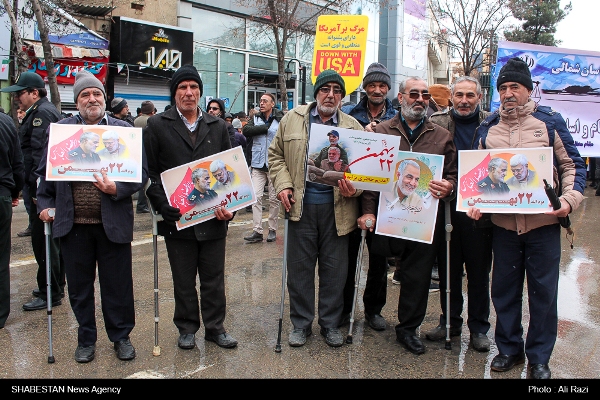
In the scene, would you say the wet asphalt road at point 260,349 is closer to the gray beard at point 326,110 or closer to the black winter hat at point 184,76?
the gray beard at point 326,110

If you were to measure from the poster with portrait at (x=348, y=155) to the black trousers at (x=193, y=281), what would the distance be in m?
1.02

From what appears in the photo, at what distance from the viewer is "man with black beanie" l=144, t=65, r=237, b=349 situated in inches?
175

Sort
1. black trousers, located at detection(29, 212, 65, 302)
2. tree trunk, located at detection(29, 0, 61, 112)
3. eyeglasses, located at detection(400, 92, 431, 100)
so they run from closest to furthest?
1. eyeglasses, located at detection(400, 92, 431, 100)
2. black trousers, located at detection(29, 212, 65, 302)
3. tree trunk, located at detection(29, 0, 61, 112)

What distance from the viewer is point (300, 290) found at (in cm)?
475

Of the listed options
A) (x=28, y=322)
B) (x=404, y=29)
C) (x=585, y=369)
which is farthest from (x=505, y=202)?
(x=404, y=29)

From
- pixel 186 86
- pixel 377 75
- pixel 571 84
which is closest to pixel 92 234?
pixel 186 86

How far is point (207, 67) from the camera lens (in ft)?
70.2

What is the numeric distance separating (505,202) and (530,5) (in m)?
28.9

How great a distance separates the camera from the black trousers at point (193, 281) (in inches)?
179

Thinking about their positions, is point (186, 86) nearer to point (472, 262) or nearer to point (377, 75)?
point (377, 75)

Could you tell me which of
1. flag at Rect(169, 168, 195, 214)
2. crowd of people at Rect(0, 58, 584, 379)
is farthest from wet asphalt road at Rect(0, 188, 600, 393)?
flag at Rect(169, 168, 195, 214)

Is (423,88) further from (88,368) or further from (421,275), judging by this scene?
(88,368)

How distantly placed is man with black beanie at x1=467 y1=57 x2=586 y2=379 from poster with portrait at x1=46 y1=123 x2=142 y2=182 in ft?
8.17

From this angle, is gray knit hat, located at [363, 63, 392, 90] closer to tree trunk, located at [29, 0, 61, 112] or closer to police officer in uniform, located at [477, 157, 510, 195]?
police officer in uniform, located at [477, 157, 510, 195]
